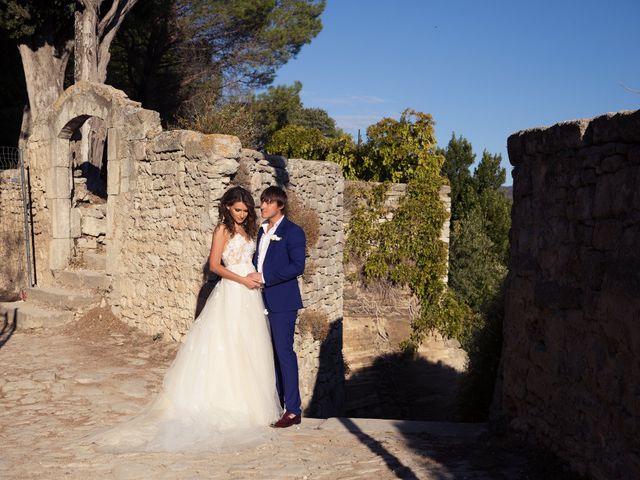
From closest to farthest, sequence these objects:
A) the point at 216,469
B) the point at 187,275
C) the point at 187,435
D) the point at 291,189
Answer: the point at 216,469, the point at 187,435, the point at 187,275, the point at 291,189

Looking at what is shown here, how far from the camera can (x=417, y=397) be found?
42.9 ft

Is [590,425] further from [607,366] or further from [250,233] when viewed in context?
[250,233]

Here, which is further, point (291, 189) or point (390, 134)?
point (390, 134)

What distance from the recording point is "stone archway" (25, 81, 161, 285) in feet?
28.3

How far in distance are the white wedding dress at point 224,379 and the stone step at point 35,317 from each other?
4320 mm

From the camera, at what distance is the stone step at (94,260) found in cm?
962

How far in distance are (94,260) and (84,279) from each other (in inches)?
21.3

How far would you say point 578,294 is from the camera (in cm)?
372

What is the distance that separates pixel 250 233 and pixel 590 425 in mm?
2844

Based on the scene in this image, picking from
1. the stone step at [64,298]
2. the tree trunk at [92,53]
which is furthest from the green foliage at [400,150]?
the stone step at [64,298]

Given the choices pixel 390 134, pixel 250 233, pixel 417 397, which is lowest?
pixel 417 397

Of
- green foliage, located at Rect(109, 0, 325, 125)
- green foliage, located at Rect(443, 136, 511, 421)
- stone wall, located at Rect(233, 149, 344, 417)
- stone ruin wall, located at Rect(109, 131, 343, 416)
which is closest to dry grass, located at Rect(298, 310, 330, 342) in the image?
stone wall, located at Rect(233, 149, 344, 417)

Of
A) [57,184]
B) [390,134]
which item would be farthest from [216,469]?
[390,134]

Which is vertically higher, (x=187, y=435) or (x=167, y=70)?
(x=167, y=70)
